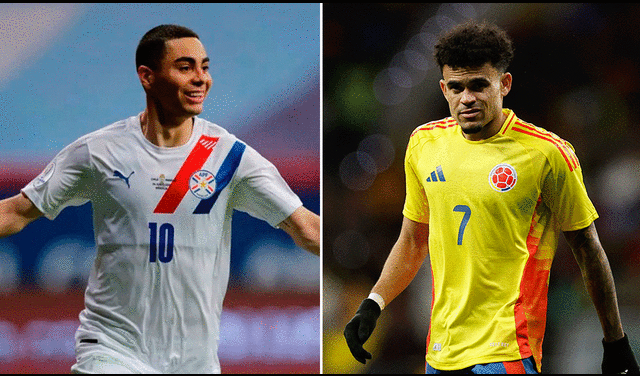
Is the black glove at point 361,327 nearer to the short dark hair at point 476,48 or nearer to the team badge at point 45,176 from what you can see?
the short dark hair at point 476,48

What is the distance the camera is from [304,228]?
437 centimetres

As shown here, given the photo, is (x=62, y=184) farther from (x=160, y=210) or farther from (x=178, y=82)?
(x=178, y=82)

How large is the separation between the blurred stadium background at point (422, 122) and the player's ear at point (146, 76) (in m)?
0.98

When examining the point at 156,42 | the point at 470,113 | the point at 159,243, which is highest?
the point at 156,42

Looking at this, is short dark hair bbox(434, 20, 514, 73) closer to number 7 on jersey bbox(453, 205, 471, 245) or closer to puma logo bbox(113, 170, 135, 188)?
number 7 on jersey bbox(453, 205, 471, 245)

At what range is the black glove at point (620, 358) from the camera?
136 inches

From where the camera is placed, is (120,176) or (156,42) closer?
(120,176)

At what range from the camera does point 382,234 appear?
183 inches

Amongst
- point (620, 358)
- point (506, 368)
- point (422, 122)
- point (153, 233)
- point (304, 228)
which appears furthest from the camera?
point (422, 122)

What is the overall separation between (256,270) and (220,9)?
149 cm

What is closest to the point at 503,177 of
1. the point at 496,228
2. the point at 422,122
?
the point at 496,228

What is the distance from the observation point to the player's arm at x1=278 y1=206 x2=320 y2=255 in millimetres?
4340

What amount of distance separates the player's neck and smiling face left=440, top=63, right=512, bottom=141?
1473 mm

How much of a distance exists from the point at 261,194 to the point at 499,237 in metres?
1.36
